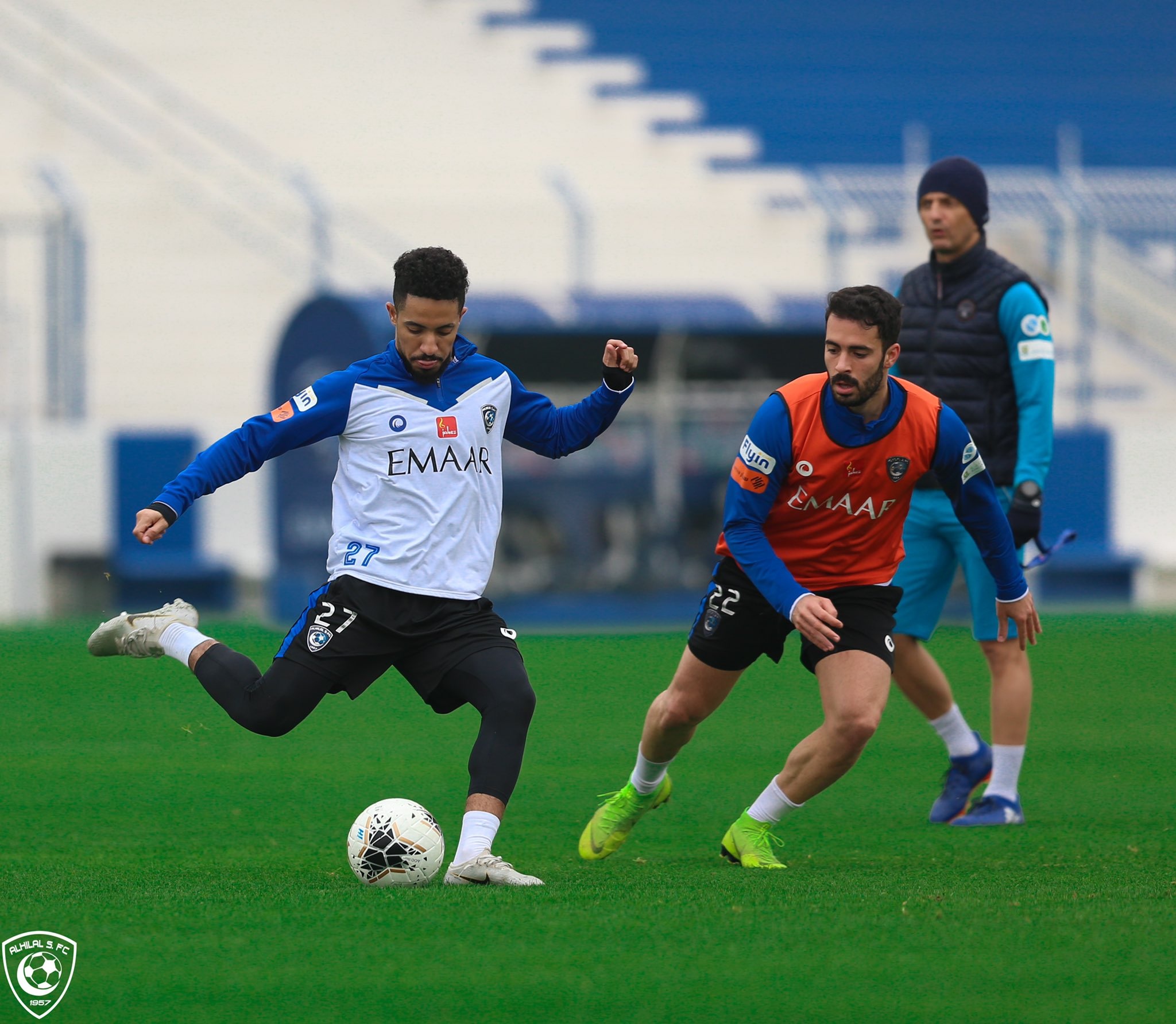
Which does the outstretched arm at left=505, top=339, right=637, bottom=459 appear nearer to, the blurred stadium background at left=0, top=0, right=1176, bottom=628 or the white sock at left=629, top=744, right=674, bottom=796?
the white sock at left=629, top=744, right=674, bottom=796

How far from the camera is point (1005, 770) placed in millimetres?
6414

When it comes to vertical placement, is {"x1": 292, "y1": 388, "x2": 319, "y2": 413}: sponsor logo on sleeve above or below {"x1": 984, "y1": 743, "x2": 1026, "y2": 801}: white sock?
above

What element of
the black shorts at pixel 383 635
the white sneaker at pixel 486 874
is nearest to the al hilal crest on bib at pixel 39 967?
the white sneaker at pixel 486 874

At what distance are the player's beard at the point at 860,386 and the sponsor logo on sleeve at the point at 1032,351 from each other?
141 cm

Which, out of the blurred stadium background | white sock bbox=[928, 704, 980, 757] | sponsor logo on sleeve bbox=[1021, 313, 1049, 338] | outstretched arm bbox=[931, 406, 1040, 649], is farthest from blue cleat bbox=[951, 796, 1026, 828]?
the blurred stadium background

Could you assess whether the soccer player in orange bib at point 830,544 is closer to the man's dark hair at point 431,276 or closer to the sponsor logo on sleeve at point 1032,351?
the man's dark hair at point 431,276

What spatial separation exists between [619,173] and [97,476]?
11019mm

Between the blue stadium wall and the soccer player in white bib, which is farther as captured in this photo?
the blue stadium wall

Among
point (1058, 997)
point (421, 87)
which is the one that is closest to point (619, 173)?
point (421, 87)

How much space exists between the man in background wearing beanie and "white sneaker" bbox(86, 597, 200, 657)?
2.60 meters

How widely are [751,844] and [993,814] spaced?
1.35 meters

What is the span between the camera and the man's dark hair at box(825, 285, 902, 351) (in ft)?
16.8

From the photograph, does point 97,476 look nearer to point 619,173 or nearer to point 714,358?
point 714,358

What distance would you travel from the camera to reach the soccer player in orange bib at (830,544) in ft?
17.0
